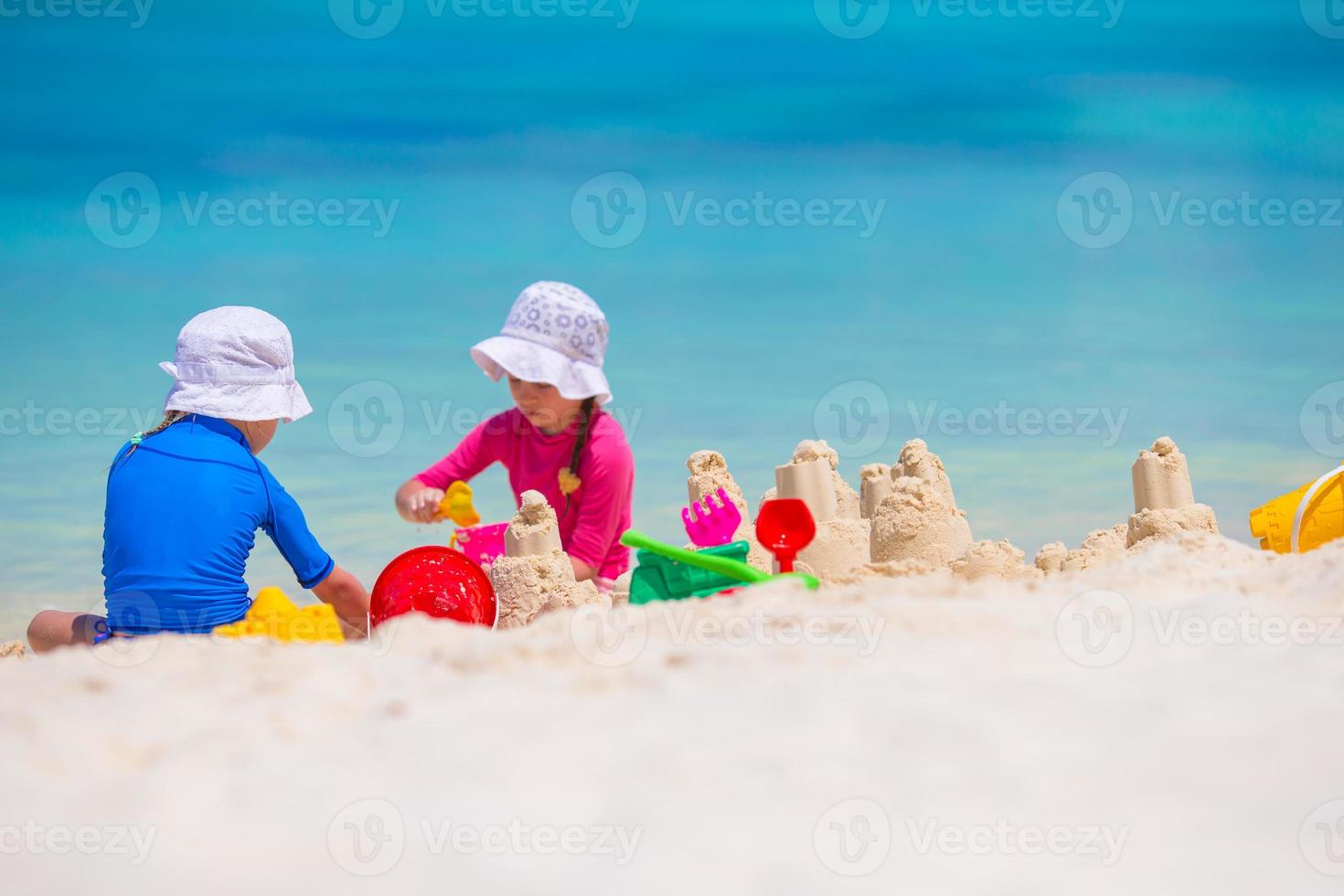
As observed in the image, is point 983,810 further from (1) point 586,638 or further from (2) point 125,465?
(2) point 125,465

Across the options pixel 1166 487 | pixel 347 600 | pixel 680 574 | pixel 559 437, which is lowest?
pixel 347 600

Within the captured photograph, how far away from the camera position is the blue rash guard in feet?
8.77

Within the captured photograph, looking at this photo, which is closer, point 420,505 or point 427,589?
point 427,589
